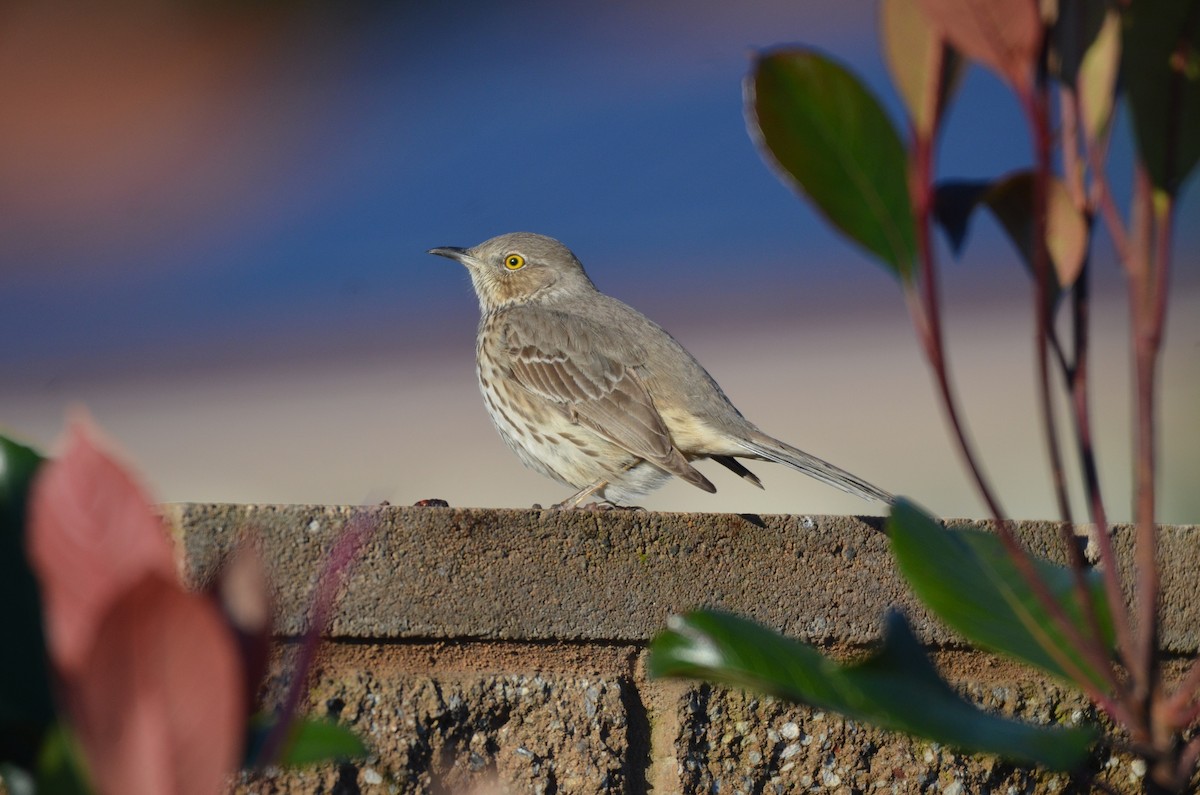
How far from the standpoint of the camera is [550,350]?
5.34m

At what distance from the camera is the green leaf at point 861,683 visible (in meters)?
0.96

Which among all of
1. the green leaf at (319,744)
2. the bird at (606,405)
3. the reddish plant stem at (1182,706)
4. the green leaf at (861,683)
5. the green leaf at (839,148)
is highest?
the bird at (606,405)

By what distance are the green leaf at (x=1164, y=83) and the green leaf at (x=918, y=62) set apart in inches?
6.4

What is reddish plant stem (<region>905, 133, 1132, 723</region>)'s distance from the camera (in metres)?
0.94

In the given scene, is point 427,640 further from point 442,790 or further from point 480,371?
point 480,371

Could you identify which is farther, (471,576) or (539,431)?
(539,431)

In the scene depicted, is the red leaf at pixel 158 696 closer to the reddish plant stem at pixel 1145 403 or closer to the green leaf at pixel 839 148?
the green leaf at pixel 839 148

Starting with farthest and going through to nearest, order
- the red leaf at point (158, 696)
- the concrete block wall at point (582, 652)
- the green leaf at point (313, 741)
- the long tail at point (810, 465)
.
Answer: the long tail at point (810, 465) < the concrete block wall at point (582, 652) < the green leaf at point (313, 741) < the red leaf at point (158, 696)

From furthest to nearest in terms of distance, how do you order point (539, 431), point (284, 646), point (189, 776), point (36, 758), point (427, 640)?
point (539, 431)
point (427, 640)
point (284, 646)
point (36, 758)
point (189, 776)

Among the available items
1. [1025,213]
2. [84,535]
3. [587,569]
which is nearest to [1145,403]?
[1025,213]

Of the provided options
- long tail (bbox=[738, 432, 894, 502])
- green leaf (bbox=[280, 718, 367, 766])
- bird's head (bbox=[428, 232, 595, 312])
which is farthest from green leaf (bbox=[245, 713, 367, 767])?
bird's head (bbox=[428, 232, 595, 312])

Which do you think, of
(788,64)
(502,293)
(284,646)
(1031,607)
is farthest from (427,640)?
(502,293)

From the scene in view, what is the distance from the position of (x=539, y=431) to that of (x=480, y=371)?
1.83 ft

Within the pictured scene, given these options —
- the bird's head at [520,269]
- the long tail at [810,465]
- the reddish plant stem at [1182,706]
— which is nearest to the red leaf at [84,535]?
the reddish plant stem at [1182,706]
